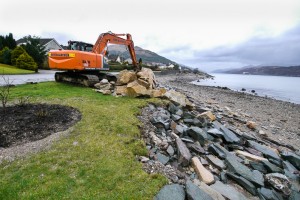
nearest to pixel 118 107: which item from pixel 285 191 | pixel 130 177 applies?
pixel 130 177

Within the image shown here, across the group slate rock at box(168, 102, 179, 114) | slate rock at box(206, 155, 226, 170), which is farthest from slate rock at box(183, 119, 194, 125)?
slate rock at box(206, 155, 226, 170)

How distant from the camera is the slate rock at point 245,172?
6.78 metres

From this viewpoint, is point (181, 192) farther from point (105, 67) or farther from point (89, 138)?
point (105, 67)

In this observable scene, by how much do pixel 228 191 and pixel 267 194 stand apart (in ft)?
4.72

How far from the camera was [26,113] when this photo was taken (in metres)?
9.40

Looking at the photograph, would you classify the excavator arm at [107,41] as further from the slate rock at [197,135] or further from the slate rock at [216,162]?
the slate rock at [216,162]

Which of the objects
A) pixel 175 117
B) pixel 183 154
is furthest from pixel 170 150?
pixel 175 117

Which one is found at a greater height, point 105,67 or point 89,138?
point 105,67

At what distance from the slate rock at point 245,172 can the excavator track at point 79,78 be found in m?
11.8

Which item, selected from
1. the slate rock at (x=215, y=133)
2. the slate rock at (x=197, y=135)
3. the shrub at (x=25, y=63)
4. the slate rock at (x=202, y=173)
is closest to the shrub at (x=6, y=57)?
the shrub at (x=25, y=63)

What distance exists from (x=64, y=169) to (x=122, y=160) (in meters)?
1.53

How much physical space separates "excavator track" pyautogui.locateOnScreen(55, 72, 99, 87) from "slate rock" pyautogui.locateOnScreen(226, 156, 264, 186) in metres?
11.8

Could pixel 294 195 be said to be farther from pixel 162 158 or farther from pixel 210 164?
pixel 162 158

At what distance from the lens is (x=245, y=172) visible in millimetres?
7004
